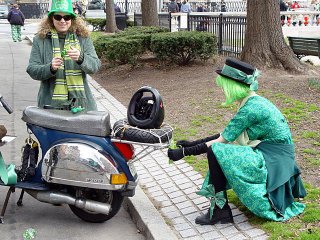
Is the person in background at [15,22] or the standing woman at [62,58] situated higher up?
the standing woman at [62,58]

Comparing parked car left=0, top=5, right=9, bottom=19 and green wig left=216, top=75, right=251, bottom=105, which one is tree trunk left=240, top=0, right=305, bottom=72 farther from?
parked car left=0, top=5, right=9, bottom=19

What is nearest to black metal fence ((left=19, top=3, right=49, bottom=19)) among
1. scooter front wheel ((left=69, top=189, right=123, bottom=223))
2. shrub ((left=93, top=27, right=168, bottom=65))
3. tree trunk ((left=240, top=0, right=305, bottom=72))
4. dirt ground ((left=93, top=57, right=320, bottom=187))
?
dirt ground ((left=93, top=57, right=320, bottom=187))

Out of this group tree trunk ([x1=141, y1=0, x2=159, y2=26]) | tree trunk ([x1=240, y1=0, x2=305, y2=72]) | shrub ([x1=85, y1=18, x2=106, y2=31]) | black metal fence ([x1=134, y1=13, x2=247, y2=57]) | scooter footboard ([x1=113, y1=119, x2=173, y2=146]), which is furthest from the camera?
shrub ([x1=85, y1=18, x2=106, y2=31])

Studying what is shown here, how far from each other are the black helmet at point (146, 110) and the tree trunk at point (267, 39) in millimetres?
6647

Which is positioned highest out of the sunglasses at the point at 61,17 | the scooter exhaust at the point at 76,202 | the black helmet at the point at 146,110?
the sunglasses at the point at 61,17

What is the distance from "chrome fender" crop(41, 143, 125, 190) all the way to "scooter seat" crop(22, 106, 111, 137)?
15 centimetres

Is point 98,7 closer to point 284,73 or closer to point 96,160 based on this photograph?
point 284,73

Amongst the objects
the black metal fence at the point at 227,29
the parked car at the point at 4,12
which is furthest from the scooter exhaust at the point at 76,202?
the parked car at the point at 4,12

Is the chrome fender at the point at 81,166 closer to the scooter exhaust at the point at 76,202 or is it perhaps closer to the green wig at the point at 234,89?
the scooter exhaust at the point at 76,202

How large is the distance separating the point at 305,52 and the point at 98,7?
106 feet

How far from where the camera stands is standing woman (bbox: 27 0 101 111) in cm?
503

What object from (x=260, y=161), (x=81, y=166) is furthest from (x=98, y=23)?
(x=260, y=161)

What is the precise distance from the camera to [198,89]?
34.4 ft

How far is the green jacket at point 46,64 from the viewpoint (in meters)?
5.02
